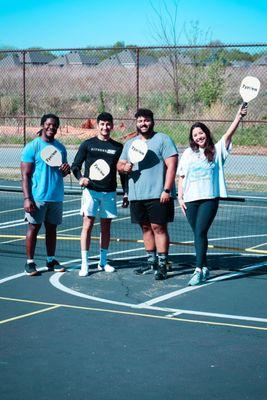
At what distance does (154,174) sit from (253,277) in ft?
6.30

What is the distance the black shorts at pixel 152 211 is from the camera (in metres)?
10.9

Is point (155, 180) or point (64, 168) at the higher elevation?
point (64, 168)

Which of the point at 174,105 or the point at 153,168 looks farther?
the point at 174,105

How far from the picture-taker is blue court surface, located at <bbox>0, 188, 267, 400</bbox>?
22.5 feet

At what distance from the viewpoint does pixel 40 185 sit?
1131 cm

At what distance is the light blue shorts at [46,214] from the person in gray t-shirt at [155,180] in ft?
3.47

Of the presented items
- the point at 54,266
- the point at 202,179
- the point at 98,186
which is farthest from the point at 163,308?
the point at 54,266

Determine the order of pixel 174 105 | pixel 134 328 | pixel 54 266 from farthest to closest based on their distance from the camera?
1. pixel 174 105
2. pixel 54 266
3. pixel 134 328

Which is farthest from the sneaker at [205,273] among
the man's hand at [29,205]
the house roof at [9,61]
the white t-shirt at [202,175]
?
the house roof at [9,61]

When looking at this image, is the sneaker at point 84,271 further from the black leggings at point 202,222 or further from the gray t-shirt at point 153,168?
the black leggings at point 202,222

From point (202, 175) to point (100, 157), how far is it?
4.86 ft

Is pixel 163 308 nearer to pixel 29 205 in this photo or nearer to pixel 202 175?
pixel 202 175

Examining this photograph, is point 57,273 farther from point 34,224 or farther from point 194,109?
point 194,109

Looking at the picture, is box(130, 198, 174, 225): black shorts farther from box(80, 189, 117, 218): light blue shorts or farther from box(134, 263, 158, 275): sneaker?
box(134, 263, 158, 275): sneaker
